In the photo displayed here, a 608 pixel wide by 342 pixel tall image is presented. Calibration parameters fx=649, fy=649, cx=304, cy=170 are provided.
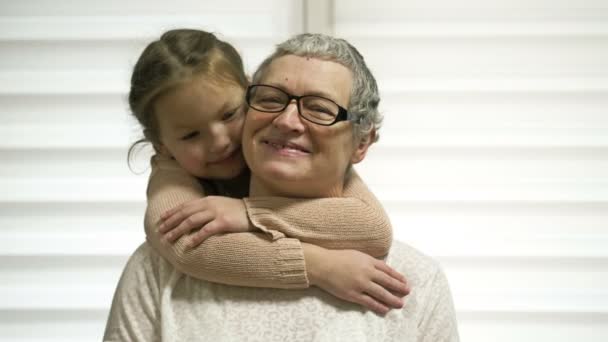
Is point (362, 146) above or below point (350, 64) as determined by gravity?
below

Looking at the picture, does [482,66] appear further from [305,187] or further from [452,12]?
[305,187]

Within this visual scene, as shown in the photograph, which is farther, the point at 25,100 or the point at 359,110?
the point at 25,100

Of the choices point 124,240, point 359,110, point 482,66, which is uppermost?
point 482,66

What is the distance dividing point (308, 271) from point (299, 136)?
Answer: 30 centimetres

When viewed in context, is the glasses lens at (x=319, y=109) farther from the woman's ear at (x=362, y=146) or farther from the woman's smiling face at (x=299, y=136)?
the woman's ear at (x=362, y=146)

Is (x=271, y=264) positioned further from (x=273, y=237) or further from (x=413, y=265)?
(x=413, y=265)

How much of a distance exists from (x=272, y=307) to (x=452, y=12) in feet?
4.98

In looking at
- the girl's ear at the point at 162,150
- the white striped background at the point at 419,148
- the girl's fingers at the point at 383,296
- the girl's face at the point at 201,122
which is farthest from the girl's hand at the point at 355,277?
the white striped background at the point at 419,148

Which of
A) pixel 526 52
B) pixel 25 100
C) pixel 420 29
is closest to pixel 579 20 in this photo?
pixel 526 52

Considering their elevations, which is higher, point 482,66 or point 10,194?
point 482,66

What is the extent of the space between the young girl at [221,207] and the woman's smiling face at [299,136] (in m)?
0.07

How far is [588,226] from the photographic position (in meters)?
2.48

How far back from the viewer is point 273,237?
1.41 metres

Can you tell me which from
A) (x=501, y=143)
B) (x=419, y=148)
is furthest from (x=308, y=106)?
(x=501, y=143)
